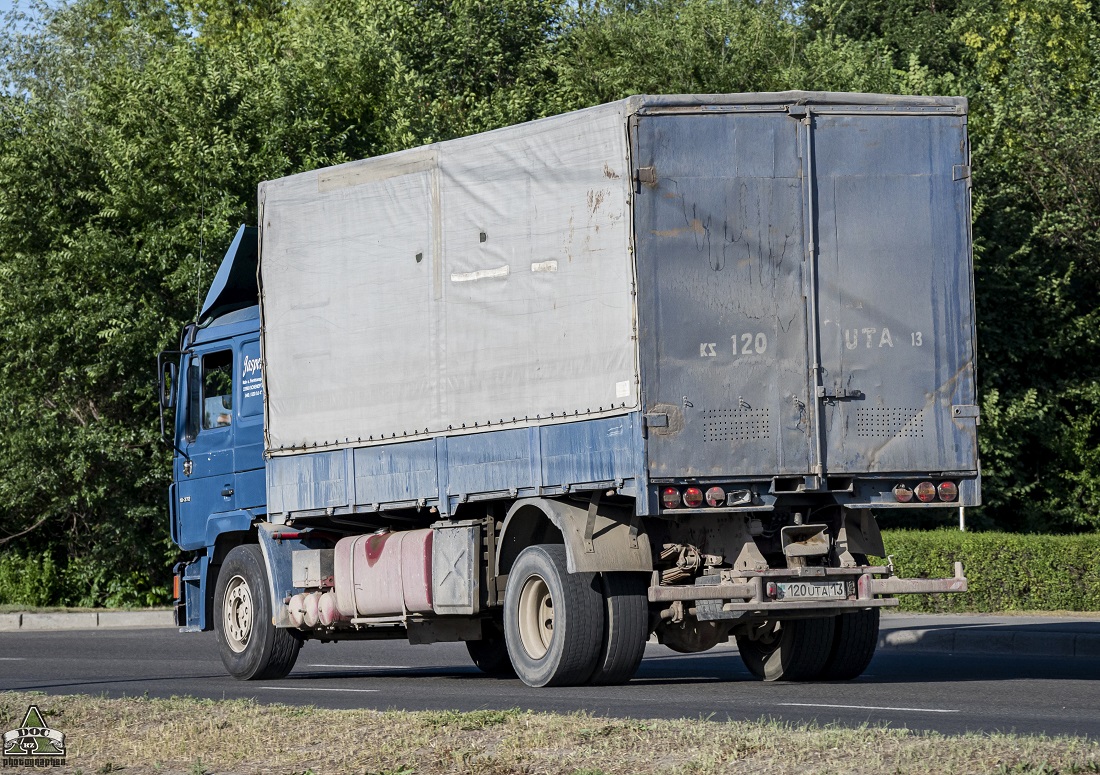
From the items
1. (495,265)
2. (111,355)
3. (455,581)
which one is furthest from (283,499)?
(111,355)

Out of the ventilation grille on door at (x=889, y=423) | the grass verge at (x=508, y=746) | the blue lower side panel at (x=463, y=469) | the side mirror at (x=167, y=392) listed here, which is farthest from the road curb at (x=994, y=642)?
the side mirror at (x=167, y=392)

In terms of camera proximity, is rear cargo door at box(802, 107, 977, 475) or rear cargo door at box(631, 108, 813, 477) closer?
rear cargo door at box(631, 108, 813, 477)

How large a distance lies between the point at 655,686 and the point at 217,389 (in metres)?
5.45

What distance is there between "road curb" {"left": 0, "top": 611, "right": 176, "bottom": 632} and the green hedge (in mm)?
10617

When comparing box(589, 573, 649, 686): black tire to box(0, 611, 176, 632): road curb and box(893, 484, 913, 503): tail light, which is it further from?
box(0, 611, 176, 632): road curb

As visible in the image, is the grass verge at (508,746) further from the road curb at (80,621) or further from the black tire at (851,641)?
the road curb at (80,621)

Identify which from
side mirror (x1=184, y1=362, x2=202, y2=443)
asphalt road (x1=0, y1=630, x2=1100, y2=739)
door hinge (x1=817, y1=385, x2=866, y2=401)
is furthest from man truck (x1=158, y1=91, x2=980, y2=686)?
side mirror (x1=184, y1=362, x2=202, y2=443)

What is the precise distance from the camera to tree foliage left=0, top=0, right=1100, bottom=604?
24812 millimetres

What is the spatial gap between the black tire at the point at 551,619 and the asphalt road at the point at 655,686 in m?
0.17

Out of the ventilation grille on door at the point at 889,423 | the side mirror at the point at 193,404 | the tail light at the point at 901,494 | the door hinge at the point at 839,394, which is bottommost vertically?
the tail light at the point at 901,494

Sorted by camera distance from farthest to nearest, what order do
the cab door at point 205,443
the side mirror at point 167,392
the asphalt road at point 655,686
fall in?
the side mirror at point 167,392, the cab door at point 205,443, the asphalt road at point 655,686

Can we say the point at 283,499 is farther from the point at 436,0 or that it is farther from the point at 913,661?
the point at 436,0

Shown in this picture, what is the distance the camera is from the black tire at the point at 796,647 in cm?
1269

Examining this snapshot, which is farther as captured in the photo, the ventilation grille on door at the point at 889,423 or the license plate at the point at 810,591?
the ventilation grille on door at the point at 889,423
